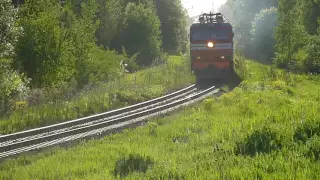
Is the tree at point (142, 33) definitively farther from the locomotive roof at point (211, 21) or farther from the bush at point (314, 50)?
the bush at point (314, 50)

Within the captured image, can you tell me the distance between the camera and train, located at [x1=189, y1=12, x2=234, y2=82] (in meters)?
21.2

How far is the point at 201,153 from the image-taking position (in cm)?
784

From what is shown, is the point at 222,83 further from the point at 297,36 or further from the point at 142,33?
the point at 142,33

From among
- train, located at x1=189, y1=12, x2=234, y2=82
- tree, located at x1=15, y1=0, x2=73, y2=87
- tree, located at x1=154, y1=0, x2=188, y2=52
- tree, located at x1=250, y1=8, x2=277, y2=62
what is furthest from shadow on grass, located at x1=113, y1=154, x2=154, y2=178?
tree, located at x1=154, y1=0, x2=188, y2=52

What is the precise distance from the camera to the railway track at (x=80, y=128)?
10305 millimetres

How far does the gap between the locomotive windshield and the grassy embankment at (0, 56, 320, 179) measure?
9.61m

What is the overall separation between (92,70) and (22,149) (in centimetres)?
1252

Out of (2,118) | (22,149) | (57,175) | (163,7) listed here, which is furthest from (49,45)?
(163,7)

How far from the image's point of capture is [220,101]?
14.8 m

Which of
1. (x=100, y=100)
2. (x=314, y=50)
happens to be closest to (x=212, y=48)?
(x=314, y=50)

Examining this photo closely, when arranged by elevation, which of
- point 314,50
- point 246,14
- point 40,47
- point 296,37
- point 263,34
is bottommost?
point 314,50

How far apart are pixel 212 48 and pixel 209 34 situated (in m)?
0.90

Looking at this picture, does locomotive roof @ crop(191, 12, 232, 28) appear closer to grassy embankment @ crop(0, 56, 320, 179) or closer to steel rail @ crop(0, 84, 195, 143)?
steel rail @ crop(0, 84, 195, 143)

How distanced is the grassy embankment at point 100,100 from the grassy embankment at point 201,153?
3.60 metres
